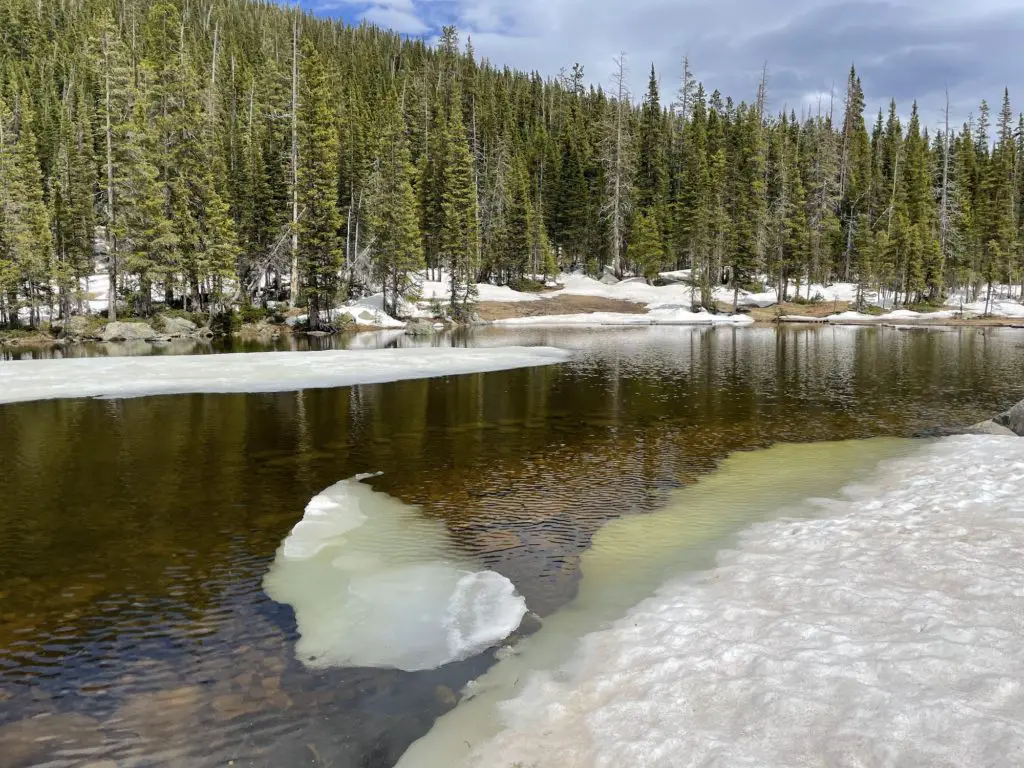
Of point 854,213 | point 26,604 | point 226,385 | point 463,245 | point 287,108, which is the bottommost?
point 26,604

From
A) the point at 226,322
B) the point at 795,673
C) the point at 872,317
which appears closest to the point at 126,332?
the point at 226,322

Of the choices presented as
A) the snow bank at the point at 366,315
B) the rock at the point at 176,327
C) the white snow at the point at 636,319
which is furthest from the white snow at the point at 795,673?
the white snow at the point at 636,319

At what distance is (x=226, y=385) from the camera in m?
22.5

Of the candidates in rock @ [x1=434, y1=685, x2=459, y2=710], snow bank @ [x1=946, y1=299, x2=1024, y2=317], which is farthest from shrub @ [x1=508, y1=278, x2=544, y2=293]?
rock @ [x1=434, y1=685, x2=459, y2=710]

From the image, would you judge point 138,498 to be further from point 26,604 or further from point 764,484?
point 764,484

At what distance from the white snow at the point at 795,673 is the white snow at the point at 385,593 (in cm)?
91

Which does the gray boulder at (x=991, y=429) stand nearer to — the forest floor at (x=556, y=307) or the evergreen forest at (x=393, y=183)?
the evergreen forest at (x=393, y=183)

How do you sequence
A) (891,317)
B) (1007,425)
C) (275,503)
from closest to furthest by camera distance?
(275,503) < (1007,425) < (891,317)

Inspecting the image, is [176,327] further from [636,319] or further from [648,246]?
[648,246]

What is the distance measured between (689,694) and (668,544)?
12.9 feet

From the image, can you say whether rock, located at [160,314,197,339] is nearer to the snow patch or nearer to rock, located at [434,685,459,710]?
the snow patch

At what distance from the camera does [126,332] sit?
145 feet

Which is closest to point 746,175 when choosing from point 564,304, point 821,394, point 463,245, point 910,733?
point 564,304

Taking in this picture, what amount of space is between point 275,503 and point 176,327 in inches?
1614
